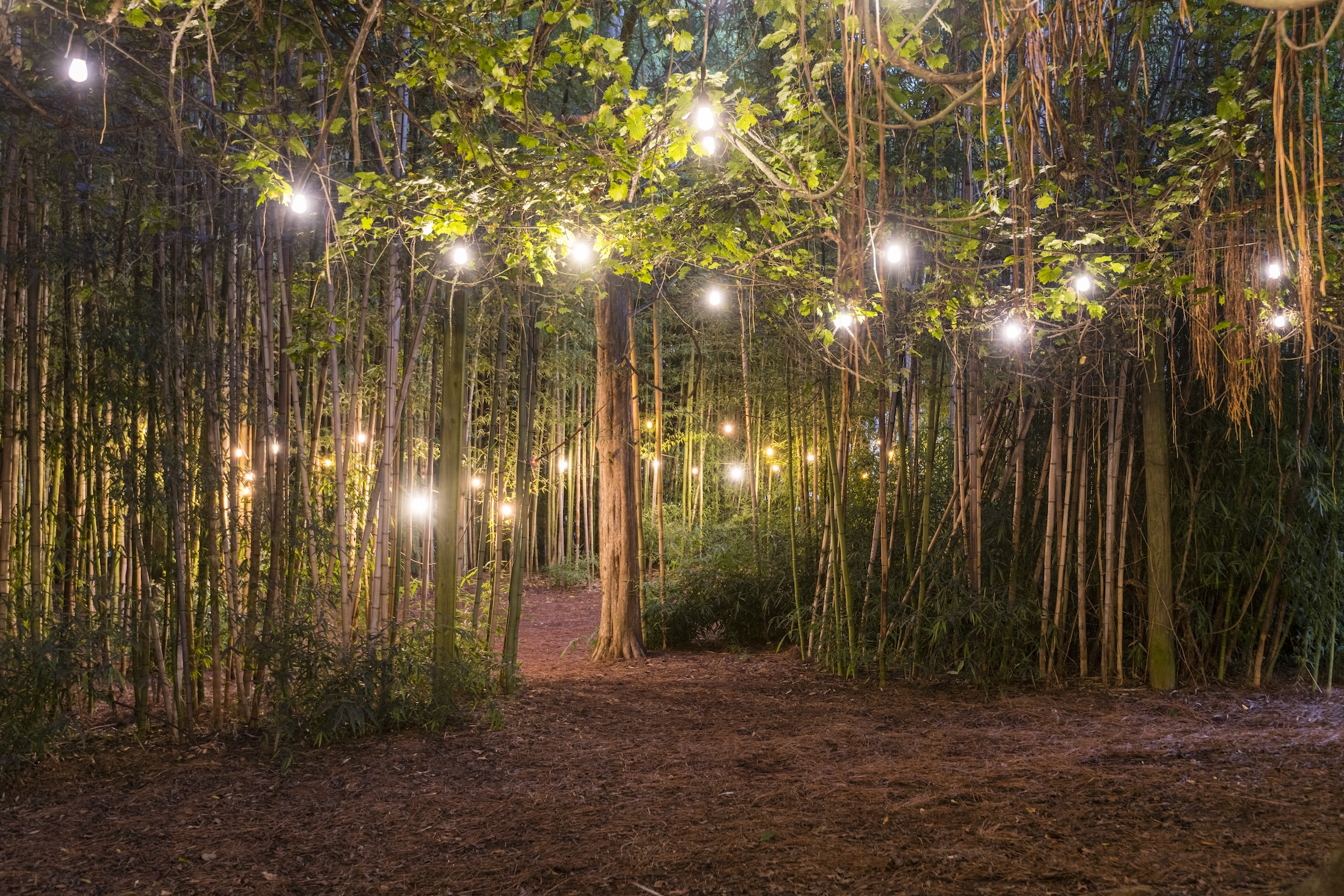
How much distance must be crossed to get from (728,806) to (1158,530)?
310 centimetres

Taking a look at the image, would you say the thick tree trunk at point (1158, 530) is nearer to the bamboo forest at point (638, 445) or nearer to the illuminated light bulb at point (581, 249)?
the bamboo forest at point (638, 445)

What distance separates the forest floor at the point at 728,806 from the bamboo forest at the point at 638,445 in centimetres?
2

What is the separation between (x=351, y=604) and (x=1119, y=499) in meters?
4.06

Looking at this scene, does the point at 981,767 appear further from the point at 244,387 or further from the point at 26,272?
the point at 26,272

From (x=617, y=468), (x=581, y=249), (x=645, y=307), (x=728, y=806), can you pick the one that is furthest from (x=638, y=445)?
(x=728, y=806)

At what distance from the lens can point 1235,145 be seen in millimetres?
2812

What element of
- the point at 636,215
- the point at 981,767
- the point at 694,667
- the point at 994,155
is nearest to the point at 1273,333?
the point at 994,155

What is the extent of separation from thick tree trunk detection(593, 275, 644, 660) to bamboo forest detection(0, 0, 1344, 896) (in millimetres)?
30

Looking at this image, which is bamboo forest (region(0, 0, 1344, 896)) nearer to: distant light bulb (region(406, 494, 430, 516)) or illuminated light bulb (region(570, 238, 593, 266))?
illuminated light bulb (region(570, 238, 593, 266))

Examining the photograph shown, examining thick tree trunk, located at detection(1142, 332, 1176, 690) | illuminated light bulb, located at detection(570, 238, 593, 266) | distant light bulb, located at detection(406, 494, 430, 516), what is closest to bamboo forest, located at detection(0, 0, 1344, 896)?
thick tree trunk, located at detection(1142, 332, 1176, 690)

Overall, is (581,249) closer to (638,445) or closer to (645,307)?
(645,307)

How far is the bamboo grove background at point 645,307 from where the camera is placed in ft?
9.00

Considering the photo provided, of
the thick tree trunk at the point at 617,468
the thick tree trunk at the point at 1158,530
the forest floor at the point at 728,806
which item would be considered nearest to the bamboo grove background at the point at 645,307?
the thick tree trunk at the point at 1158,530

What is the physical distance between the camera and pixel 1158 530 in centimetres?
463
